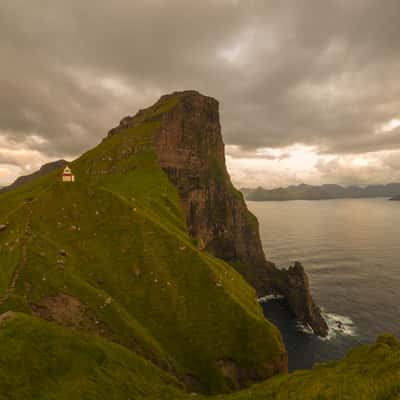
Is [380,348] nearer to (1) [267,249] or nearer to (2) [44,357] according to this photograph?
(2) [44,357]

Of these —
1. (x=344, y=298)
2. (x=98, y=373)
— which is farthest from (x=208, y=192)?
(x=98, y=373)

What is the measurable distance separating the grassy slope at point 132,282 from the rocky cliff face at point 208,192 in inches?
2529

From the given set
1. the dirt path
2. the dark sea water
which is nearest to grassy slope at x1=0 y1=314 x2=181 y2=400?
the dirt path

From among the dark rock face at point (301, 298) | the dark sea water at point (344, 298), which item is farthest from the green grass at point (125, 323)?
the dark rock face at point (301, 298)

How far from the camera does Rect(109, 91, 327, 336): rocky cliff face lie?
12331cm

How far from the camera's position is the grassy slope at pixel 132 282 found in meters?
39.6

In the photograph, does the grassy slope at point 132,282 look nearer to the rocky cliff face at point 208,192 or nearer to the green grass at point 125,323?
the green grass at point 125,323

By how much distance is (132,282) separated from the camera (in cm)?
4931

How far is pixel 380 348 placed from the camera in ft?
83.0

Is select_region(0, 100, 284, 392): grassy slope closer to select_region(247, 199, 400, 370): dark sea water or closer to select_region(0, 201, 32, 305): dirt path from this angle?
select_region(0, 201, 32, 305): dirt path

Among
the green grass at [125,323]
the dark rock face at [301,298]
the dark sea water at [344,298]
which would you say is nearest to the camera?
the green grass at [125,323]

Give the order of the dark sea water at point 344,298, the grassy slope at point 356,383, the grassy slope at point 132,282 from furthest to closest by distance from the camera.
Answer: the dark sea water at point 344,298, the grassy slope at point 132,282, the grassy slope at point 356,383

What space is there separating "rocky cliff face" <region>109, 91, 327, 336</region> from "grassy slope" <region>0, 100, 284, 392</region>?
6425 centimetres

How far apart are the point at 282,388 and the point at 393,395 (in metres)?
11.7
